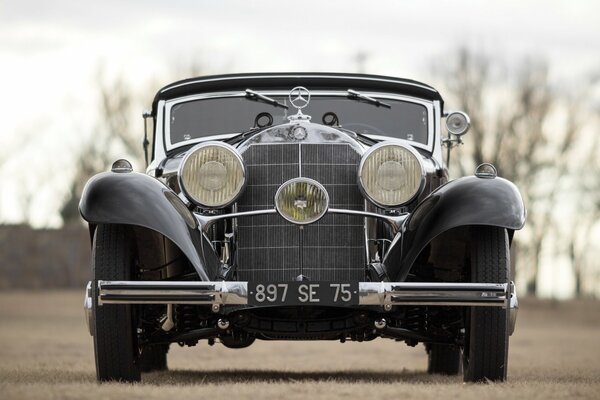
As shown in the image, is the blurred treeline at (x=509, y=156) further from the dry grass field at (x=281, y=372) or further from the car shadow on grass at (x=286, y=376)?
the car shadow on grass at (x=286, y=376)

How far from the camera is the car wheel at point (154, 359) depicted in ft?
33.9

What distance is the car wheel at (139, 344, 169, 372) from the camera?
33.9 feet

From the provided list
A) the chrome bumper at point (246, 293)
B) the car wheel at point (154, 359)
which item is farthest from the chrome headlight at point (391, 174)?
the car wheel at point (154, 359)

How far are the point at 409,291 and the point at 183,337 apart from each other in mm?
1631

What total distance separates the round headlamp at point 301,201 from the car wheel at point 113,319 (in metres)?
0.97

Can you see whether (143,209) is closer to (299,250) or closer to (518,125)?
(299,250)

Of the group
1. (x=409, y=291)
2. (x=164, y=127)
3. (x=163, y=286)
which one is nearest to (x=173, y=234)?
(x=163, y=286)

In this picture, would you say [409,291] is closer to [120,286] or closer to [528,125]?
[120,286]

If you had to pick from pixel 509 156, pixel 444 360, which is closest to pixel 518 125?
pixel 509 156

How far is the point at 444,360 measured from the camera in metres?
10.4

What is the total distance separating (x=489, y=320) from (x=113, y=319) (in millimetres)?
2229

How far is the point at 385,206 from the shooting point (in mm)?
7711

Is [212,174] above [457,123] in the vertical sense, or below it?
below

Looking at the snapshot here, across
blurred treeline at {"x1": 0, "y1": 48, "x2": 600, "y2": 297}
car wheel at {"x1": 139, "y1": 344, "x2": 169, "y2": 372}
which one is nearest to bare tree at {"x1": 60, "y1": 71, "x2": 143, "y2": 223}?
blurred treeline at {"x1": 0, "y1": 48, "x2": 600, "y2": 297}
